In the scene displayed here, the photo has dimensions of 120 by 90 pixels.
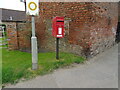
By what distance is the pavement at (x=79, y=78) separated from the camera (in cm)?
278

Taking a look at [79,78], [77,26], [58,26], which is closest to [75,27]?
[77,26]

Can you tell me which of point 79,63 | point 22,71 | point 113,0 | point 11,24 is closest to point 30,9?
point 22,71

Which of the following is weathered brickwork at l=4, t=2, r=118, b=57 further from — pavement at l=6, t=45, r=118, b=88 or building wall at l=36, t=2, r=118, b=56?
pavement at l=6, t=45, r=118, b=88

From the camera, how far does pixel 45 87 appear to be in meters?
2.71

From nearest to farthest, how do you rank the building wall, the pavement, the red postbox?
the pavement < the red postbox < the building wall

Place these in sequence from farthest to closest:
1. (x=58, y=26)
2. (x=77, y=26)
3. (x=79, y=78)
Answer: (x=77, y=26), (x=58, y=26), (x=79, y=78)

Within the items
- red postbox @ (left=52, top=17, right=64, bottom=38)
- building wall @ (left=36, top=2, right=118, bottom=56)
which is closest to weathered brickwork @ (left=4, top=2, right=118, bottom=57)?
building wall @ (left=36, top=2, right=118, bottom=56)

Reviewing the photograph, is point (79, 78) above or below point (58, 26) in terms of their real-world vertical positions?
below

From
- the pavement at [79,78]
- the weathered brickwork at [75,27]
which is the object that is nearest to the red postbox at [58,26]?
the weathered brickwork at [75,27]

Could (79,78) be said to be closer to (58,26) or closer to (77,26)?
(58,26)

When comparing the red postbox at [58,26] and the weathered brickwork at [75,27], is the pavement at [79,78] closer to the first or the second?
the weathered brickwork at [75,27]

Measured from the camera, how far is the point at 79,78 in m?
3.13

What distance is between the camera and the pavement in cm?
278

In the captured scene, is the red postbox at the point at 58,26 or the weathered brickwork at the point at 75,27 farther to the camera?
the weathered brickwork at the point at 75,27
